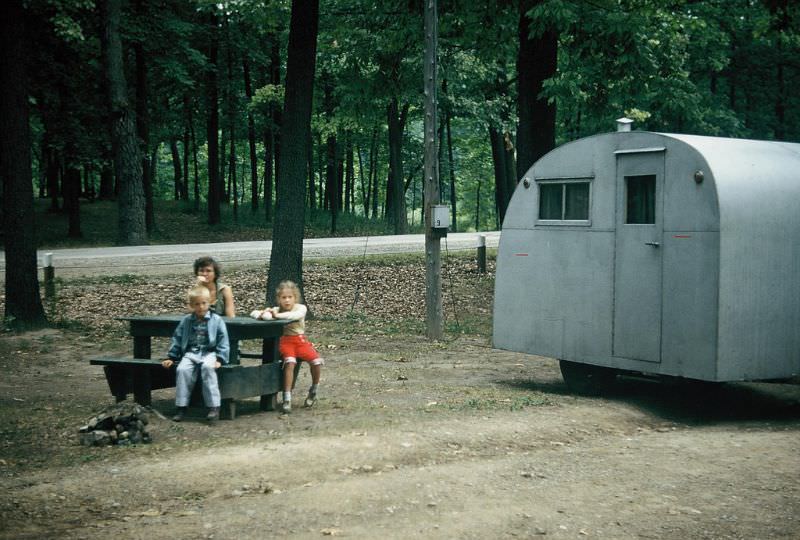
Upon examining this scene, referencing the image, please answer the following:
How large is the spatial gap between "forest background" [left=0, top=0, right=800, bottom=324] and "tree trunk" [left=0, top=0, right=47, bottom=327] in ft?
0.12

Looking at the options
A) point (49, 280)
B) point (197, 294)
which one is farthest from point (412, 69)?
point (197, 294)

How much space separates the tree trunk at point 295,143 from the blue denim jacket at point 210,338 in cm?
690

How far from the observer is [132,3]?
92.3 feet

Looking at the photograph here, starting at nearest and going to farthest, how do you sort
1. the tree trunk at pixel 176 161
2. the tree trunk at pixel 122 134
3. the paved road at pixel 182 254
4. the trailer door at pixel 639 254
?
the trailer door at pixel 639 254 → the paved road at pixel 182 254 → the tree trunk at pixel 122 134 → the tree trunk at pixel 176 161

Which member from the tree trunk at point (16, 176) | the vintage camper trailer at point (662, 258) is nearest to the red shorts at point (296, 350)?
the vintage camper trailer at point (662, 258)

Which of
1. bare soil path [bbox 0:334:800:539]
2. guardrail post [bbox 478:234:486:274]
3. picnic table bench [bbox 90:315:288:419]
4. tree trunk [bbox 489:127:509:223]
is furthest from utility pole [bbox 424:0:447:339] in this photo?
tree trunk [bbox 489:127:509:223]

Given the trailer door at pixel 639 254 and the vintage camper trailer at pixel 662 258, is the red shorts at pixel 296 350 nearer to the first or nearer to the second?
the vintage camper trailer at pixel 662 258

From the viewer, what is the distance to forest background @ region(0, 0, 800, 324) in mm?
16125

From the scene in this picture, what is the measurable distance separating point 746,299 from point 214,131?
91.8 feet

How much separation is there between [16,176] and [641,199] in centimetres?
972

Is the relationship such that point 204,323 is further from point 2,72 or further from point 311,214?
point 311,214

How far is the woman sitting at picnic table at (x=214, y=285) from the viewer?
9180mm

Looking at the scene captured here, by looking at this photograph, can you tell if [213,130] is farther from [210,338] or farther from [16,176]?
[210,338]

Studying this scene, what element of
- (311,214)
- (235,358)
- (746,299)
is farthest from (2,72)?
(311,214)
